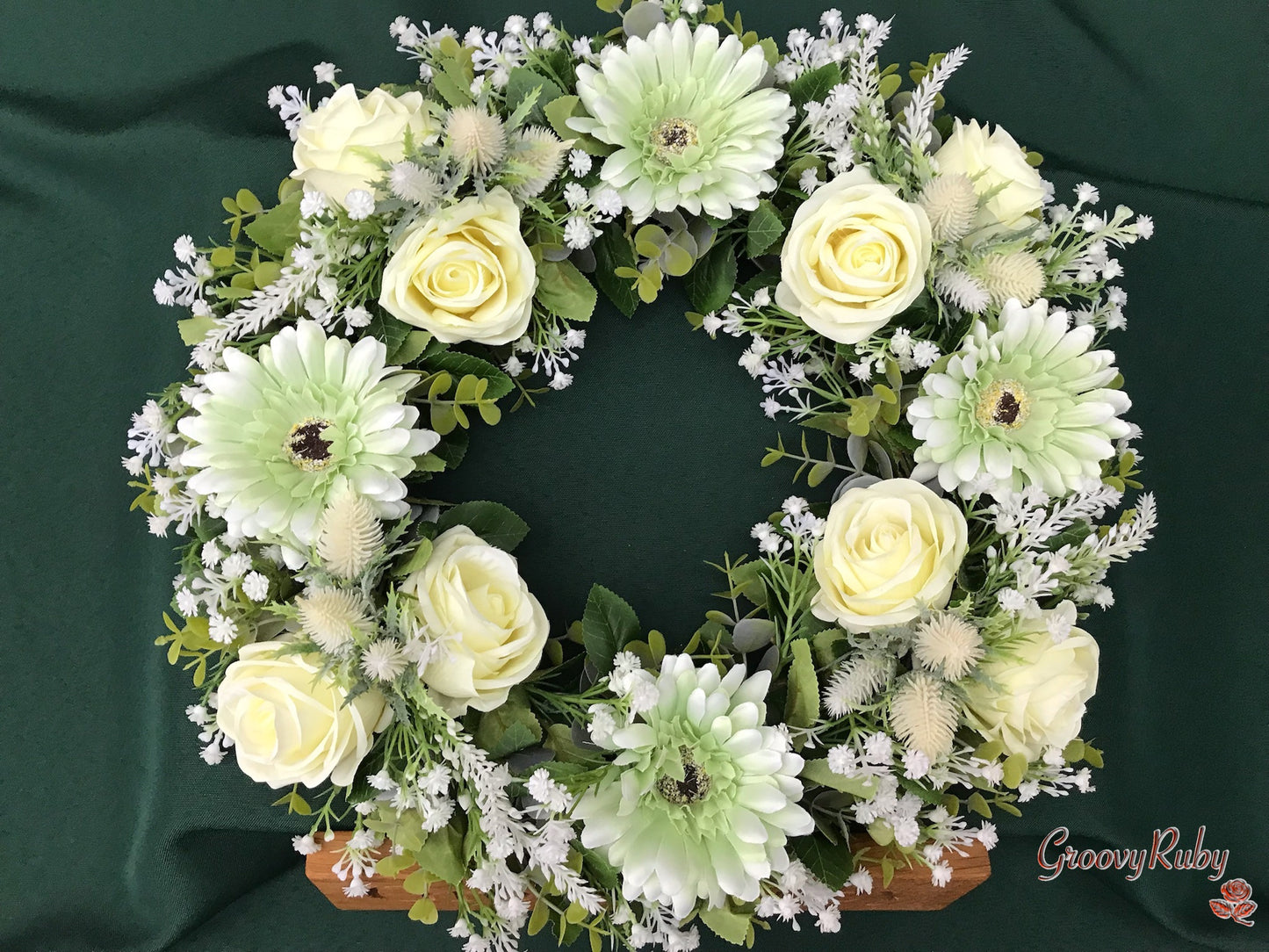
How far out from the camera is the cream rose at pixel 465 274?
2.81 ft

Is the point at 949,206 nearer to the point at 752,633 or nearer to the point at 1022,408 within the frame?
the point at 1022,408

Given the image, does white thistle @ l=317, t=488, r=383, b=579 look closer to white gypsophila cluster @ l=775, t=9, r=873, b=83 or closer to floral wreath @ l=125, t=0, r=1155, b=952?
floral wreath @ l=125, t=0, r=1155, b=952

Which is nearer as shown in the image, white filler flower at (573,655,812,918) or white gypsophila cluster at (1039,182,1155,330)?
white filler flower at (573,655,812,918)

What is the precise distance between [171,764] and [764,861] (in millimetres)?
798

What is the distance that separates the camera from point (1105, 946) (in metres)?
1.18

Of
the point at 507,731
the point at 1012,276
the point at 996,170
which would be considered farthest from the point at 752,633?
the point at 996,170

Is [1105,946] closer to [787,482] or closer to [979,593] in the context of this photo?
[979,593]

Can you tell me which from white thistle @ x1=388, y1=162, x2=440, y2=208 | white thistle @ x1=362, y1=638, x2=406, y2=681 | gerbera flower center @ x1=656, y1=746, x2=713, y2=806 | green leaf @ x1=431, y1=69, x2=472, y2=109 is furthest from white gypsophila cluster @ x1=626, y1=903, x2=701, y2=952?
green leaf @ x1=431, y1=69, x2=472, y2=109

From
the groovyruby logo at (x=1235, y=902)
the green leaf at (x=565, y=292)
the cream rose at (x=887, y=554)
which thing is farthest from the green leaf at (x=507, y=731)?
the groovyruby logo at (x=1235, y=902)

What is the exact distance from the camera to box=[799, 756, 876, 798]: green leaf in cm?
82

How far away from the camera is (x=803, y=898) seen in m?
0.88

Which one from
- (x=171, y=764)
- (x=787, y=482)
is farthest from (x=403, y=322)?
(x=171, y=764)

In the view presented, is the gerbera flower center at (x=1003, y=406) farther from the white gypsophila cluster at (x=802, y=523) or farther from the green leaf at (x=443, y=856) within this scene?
the green leaf at (x=443, y=856)

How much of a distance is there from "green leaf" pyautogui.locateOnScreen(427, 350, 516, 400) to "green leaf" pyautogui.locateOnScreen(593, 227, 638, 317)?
→ 6.6 inches
